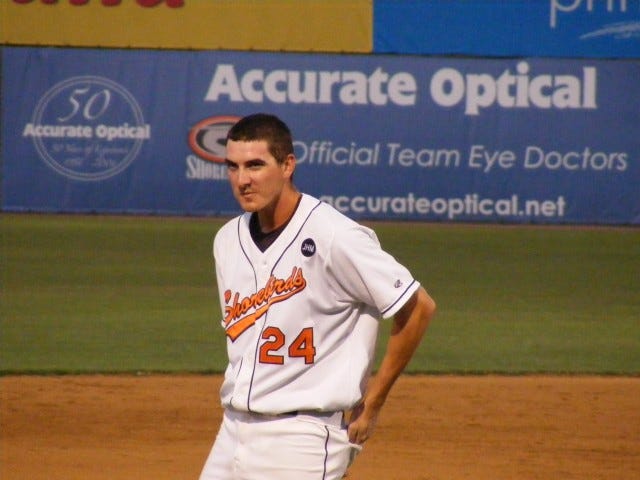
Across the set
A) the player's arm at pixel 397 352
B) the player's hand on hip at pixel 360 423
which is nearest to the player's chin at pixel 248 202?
the player's arm at pixel 397 352

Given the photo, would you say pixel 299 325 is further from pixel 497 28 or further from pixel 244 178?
pixel 497 28

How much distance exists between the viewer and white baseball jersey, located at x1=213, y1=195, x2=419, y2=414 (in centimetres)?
342

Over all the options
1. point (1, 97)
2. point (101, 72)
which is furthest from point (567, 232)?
point (1, 97)

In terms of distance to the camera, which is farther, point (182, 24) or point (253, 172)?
point (182, 24)

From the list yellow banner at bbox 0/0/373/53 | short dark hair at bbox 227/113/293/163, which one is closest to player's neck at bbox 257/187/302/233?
short dark hair at bbox 227/113/293/163

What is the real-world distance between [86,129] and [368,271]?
1798 centimetres

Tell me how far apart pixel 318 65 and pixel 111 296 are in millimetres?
9379

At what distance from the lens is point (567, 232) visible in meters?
20.0

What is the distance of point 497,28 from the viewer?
2120 cm

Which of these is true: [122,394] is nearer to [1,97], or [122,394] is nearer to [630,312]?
[630,312]

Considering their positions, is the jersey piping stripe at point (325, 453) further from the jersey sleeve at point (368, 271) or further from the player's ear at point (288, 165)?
the player's ear at point (288, 165)

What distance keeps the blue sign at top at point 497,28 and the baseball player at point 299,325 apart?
18074 millimetres

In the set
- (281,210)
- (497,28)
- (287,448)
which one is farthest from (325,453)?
(497,28)

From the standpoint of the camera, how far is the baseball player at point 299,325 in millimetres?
3418
